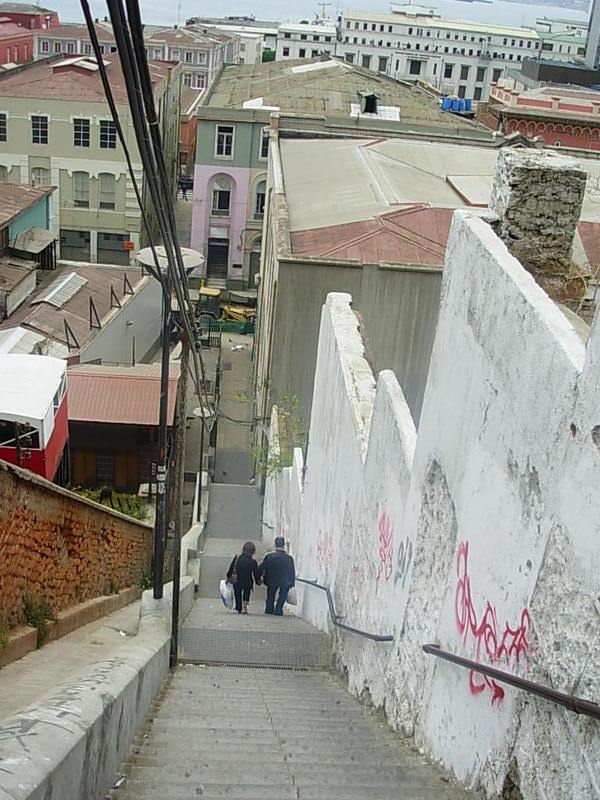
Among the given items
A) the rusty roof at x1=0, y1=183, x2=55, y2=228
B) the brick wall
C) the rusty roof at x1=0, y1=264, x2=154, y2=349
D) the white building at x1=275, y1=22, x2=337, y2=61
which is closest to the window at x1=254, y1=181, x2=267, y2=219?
the rusty roof at x1=0, y1=183, x2=55, y2=228

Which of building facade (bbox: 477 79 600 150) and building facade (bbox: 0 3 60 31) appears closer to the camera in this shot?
building facade (bbox: 477 79 600 150)

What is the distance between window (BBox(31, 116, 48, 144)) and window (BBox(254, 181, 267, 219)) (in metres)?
9.15

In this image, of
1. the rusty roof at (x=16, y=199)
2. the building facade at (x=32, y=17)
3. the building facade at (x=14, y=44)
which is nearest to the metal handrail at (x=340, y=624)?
the rusty roof at (x=16, y=199)

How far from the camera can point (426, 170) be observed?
2394 cm

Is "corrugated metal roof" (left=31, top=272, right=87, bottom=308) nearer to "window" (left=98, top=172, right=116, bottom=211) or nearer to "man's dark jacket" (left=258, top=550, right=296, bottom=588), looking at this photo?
"window" (left=98, top=172, right=116, bottom=211)

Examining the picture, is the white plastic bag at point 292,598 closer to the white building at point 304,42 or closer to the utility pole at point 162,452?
the utility pole at point 162,452

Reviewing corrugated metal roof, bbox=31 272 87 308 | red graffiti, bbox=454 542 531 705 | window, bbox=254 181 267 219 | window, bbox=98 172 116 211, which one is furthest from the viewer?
window, bbox=98 172 116 211

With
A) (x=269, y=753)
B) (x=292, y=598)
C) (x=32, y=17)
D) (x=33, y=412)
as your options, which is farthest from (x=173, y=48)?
(x=269, y=753)

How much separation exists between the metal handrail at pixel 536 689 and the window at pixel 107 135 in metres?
34.0

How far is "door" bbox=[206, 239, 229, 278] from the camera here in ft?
120

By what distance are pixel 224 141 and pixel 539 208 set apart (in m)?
31.4

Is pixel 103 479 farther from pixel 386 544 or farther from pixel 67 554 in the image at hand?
pixel 386 544

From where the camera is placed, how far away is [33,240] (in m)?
26.5

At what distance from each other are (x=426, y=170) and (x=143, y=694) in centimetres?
1993
